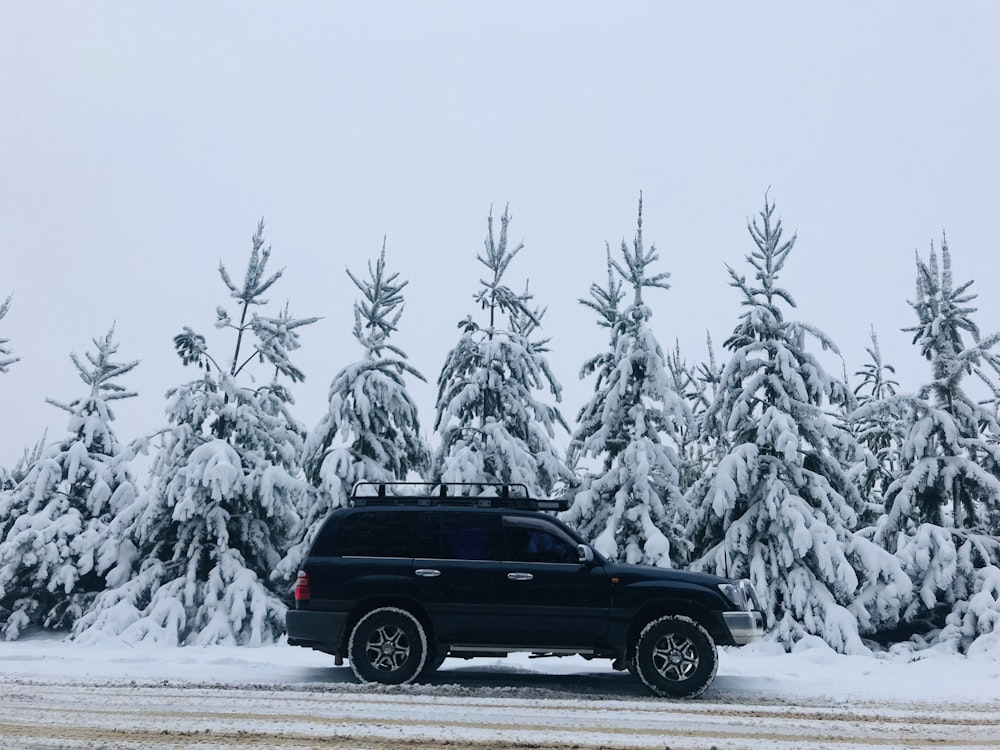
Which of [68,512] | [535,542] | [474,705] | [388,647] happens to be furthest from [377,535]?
[68,512]

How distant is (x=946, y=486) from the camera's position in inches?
586

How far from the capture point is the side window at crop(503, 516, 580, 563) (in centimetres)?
905

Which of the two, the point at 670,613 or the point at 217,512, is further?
the point at 217,512

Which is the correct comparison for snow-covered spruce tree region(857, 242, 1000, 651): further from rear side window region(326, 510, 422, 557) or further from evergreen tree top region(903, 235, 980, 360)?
rear side window region(326, 510, 422, 557)

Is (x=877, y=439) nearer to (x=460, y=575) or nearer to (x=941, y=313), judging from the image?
(x=941, y=313)

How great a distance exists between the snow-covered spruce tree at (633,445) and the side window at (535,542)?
15.9 ft

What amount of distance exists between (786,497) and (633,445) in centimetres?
287

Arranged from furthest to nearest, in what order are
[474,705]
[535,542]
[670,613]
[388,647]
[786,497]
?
1. [786,497]
2. [535,542]
3. [388,647]
4. [670,613]
5. [474,705]

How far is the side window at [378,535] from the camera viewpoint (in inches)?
360

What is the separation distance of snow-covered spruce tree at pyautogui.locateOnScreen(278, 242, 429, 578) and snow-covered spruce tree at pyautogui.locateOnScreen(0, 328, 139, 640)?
12.9 feet

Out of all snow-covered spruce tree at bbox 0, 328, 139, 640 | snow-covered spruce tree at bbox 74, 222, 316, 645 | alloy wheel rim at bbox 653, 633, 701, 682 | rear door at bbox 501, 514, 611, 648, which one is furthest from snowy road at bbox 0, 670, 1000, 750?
snow-covered spruce tree at bbox 0, 328, 139, 640

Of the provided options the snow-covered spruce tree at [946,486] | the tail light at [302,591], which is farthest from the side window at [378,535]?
the snow-covered spruce tree at [946,486]

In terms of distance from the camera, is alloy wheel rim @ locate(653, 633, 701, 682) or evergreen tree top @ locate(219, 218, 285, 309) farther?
evergreen tree top @ locate(219, 218, 285, 309)

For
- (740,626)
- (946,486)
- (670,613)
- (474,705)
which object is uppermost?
(946,486)
